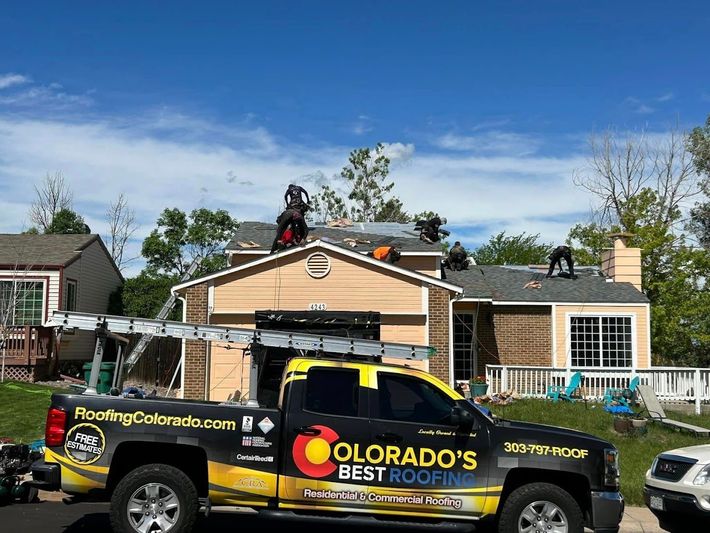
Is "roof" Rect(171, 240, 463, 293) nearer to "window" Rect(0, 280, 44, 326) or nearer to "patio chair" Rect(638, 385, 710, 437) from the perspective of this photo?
"patio chair" Rect(638, 385, 710, 437)

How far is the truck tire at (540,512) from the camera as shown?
22.9 ft

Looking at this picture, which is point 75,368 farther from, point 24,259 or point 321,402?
point 321,402

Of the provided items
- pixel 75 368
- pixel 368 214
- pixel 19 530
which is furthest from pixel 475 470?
pixel 368 214

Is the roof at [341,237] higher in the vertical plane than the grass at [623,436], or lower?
higher

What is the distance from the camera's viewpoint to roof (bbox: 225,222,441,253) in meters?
20.9

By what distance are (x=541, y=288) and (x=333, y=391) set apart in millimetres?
16755

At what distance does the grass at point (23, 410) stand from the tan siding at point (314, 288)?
4616 millimetres

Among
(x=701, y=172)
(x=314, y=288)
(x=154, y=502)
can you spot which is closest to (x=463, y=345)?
(x=314, y=288)

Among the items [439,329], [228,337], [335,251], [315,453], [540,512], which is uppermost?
[335,251]

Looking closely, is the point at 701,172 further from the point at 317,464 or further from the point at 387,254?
the point at 317,464

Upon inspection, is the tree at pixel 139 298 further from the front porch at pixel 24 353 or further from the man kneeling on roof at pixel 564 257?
the man kneeling on roof at pixel 564 257

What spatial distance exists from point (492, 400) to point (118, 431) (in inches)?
479

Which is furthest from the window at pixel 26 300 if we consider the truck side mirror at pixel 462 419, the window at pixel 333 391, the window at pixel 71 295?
the truck side mirror at pixel 462 419

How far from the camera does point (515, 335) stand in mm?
22062
